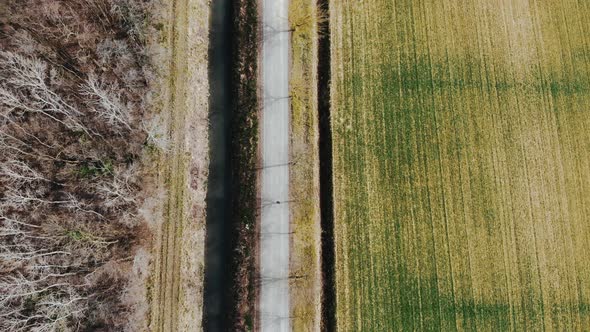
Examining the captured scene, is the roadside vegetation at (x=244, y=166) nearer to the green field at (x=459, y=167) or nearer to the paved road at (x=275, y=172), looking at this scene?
the paved road at (x=275, y=172)

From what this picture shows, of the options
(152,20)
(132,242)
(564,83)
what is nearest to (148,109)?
(152,20)

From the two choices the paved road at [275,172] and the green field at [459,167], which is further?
the green field at [459,167]

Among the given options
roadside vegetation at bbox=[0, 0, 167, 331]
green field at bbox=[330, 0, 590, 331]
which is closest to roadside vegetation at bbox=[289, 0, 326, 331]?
green field at bbox=[330, 0, 590, 331]

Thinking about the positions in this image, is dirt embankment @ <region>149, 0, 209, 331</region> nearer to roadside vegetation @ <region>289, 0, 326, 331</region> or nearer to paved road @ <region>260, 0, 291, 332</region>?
paved road @ <region>260, 0, 291, 332</region>

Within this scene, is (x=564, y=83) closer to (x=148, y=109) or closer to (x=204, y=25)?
(x=204, y=25)

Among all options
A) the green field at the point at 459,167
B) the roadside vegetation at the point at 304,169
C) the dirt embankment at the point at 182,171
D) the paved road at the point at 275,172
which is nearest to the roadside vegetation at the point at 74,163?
the dirt embankment at the point at 182,171

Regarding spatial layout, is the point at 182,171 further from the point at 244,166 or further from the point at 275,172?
the point at 275,172
